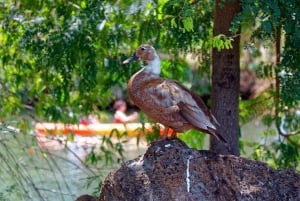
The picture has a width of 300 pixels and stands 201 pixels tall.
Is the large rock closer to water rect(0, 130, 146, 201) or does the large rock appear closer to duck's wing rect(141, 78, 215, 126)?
duck's wing rect(141, 78, 215, 126)

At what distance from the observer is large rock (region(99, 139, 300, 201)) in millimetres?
4727

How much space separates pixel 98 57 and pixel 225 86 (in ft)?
4.49

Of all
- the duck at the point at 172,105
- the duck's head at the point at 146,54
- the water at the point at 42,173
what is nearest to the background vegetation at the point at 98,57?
the water at the point at 42,173

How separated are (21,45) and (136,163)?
247 centimetres

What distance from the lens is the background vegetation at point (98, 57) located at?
6.66m

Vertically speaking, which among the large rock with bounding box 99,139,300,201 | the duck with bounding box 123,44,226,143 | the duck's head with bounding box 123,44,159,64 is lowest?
the large rock with bounding box 99,139,300,201

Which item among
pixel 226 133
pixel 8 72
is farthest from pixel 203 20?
pixel 8 72

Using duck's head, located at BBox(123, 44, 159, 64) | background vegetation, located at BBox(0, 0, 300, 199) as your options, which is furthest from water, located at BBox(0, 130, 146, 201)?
duck's head, located at BBox(123, 44, 159, 64)

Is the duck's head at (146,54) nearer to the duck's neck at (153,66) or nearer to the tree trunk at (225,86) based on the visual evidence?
the duck's neck at (153,66)

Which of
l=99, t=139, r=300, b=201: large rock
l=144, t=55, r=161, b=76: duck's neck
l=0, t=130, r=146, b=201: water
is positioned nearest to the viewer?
l=99, t=139, r=300, b=201: large rock

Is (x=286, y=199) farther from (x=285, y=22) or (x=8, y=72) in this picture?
(x=8, y=72)

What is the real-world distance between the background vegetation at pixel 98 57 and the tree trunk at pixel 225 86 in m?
0.21

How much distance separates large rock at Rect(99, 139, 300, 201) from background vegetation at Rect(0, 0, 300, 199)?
1.36 m

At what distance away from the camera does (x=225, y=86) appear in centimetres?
604
